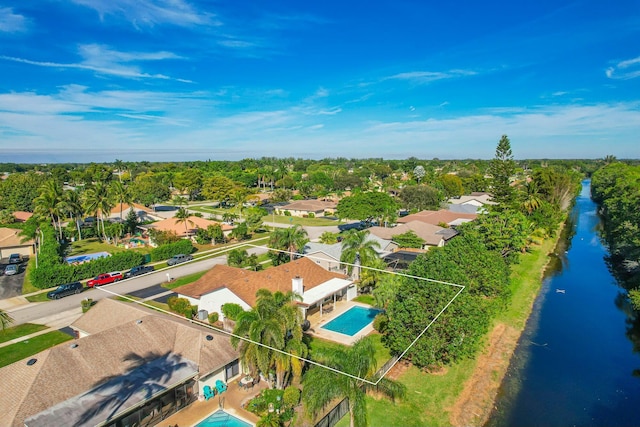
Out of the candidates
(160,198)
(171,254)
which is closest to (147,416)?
(171,254)

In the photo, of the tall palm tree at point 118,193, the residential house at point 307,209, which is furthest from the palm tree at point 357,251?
the residential house at point 307,209

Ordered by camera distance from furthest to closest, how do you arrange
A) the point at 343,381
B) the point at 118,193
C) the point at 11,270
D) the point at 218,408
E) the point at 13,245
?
1. the point at 118,193
2. the point at 13,245
3. the point at 11,270
4. the point at 218,408
5. the point at 343,381

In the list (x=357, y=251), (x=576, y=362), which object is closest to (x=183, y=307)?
(x=357, y=251)

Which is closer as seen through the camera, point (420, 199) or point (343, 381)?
point (343, 381)

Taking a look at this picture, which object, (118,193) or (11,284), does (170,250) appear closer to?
(11,284)

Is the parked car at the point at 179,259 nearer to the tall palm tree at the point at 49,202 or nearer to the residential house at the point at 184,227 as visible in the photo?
the residential house at the point at 184,227

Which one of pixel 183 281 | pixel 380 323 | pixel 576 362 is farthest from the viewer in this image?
pixel 183 281
